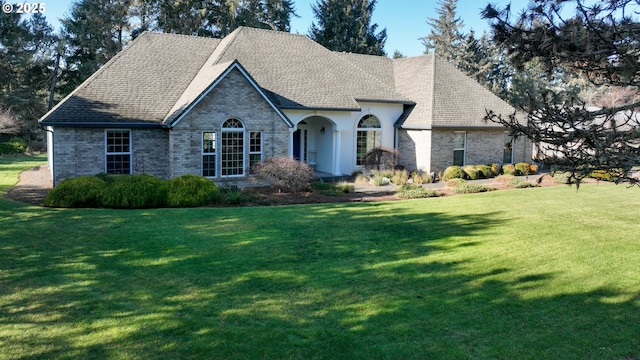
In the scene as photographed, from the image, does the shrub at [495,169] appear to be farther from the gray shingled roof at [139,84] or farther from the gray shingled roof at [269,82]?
the gray shingled roof at [139,84]

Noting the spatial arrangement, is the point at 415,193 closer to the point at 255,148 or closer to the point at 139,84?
the point at 255,148

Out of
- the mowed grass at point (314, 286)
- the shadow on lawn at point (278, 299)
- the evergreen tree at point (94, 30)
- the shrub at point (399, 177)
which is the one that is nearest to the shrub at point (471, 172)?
the shrub at point (399, 177)

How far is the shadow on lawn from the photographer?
19.9ft

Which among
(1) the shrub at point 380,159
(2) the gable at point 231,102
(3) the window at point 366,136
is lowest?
(1) the shrub at point 380,159

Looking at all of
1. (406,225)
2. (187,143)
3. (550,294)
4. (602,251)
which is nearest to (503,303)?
(550,294)

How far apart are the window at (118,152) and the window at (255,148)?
4984 millimetres

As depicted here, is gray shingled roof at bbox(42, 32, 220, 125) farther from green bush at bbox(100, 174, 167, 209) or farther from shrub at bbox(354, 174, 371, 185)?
shrub at bbox(354, 174, 371, 185)

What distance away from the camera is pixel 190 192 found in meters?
15.9

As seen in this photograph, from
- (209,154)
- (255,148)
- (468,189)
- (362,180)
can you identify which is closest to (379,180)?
(362,180)

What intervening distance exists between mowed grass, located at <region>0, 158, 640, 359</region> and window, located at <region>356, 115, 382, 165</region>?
13.2 metres

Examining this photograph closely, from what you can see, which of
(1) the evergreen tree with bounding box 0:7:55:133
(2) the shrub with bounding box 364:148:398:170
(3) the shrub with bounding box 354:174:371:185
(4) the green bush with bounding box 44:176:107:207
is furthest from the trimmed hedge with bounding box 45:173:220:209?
(1) the evergreen tree with bounding box 0:7:55:133

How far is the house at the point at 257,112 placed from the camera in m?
20.0

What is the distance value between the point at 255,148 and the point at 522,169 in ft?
50.8

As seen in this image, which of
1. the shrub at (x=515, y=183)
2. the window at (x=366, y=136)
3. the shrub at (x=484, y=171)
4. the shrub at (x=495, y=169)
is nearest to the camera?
the shrub at (x=515, y=183)
